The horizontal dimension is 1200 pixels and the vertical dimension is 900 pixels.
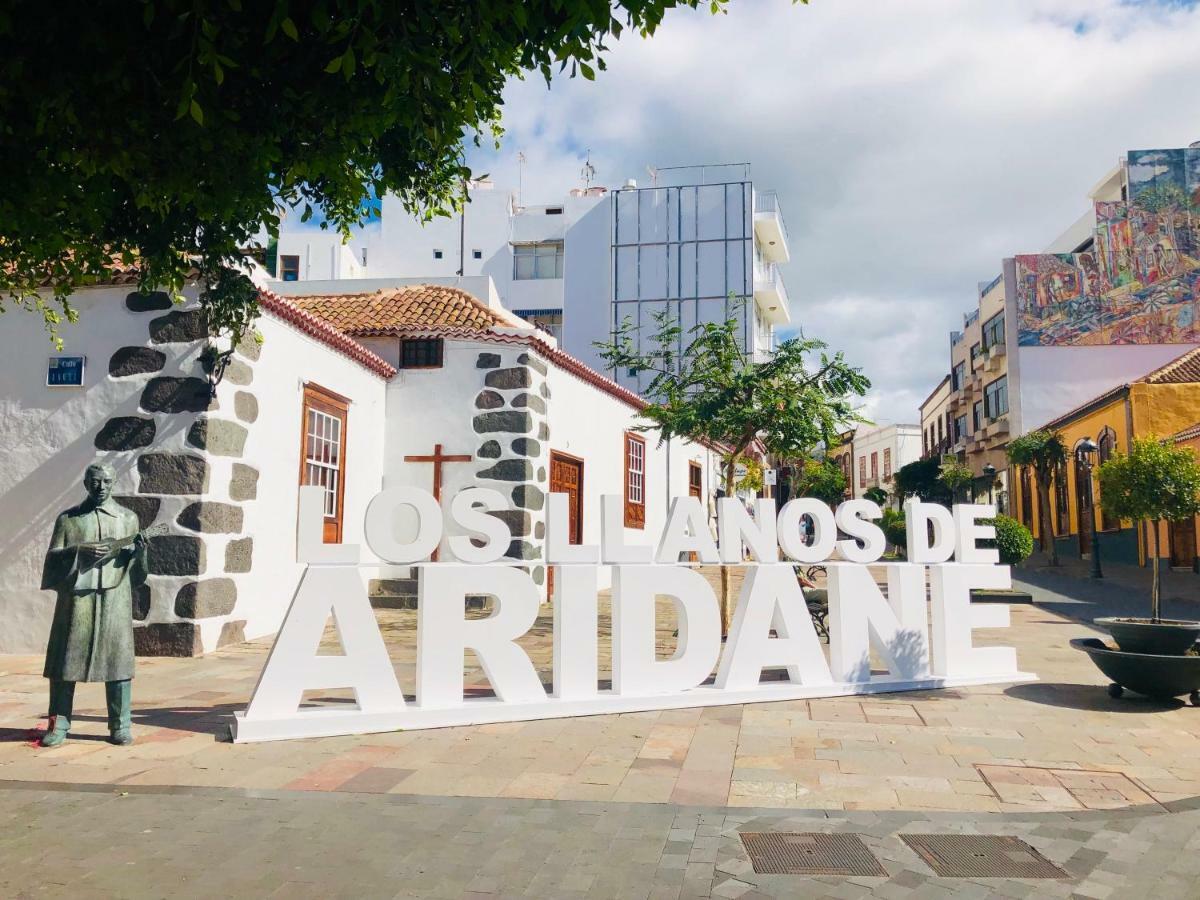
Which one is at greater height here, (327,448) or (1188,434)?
(1188,434)

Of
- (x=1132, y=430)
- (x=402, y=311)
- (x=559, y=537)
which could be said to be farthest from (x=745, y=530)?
(x=1132, y=430)

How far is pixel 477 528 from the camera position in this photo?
21.6ft

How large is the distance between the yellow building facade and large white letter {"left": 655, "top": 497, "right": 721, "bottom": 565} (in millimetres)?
16186

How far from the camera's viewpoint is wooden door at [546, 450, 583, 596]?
44.6 feet

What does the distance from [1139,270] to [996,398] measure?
6.84 meters

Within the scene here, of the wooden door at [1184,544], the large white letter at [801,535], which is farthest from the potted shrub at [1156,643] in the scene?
the wooden door at [1184,544]

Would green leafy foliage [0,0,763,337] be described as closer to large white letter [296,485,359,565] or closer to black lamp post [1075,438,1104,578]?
large white letter [296,485,359,565]

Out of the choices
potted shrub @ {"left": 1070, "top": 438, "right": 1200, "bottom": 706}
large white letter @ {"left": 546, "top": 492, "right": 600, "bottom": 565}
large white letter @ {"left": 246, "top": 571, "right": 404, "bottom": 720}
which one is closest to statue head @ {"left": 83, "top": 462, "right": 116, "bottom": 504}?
large white letter @ {"left": 246, "top": 571, "right": 404, "bottom": 720}

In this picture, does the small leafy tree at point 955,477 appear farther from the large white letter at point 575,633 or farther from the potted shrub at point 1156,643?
the large white letter at point 575,633

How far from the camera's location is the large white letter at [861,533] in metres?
7.64

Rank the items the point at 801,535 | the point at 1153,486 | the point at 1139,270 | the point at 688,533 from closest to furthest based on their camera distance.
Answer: the point at 688,533, the point at 801,535, the point at 1153,486, the point at 1139,270

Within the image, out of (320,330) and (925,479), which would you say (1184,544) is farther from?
(320,330)

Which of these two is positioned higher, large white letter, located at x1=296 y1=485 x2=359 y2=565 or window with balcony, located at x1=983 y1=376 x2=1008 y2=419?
window with balcony, located at x1=983 y1=376 x2=1008 y2=419

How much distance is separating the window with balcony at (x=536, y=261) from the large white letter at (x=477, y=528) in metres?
27.8
